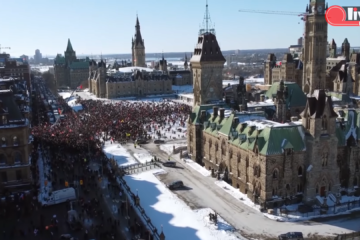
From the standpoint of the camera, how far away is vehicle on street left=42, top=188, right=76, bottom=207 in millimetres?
42784

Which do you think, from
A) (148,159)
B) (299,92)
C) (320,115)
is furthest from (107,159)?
(299,92)

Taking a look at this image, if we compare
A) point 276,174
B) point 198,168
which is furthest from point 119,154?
point 276,174

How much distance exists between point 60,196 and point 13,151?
30.2 feet

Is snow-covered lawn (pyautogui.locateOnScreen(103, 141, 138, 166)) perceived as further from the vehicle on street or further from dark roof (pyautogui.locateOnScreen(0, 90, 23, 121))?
dark roof (pyautogui.locateOnScreen(0, 90, 23, 121))

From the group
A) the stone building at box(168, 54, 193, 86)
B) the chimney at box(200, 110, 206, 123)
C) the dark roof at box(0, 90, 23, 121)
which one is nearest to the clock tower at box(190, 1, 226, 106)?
the chimney at box(200, 110, 206, 123)

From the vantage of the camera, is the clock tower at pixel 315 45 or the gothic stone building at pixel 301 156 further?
the clock tower at pixel 315 45

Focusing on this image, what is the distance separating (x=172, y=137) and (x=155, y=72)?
276 ft

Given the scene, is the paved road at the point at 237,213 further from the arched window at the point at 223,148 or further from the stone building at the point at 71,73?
the stone building at the point at 71,73

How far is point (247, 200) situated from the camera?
4412 centimetres

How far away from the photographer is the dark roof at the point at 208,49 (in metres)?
63.3

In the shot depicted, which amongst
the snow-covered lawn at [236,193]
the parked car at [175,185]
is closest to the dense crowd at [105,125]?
the parked car at [175,185]

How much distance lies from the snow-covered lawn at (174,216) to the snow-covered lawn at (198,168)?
6.75 metres

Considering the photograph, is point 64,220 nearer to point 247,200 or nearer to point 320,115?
point 247,200

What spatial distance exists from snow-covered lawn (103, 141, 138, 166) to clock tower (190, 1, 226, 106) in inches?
587
